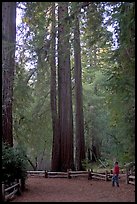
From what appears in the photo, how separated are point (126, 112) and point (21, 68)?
28.0 feet

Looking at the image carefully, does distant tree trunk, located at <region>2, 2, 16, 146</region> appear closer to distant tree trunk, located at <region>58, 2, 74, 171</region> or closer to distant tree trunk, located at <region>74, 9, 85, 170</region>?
distant tree trunk, located at <region>58, 2, 74, 171</region>

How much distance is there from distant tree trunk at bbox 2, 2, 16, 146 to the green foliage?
65.2 inches

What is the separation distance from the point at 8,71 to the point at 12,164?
4.05 meters

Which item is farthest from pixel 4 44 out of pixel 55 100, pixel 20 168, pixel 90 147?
pixel 90 147

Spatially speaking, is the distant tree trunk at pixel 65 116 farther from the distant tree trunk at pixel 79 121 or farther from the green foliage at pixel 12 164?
the green foliage at pixel 12 164

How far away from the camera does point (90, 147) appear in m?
27.9

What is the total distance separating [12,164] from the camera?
Result: 38.7 ft

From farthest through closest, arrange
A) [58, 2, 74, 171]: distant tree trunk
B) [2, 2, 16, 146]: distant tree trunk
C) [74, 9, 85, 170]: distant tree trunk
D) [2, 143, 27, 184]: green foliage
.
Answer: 1. [74, 9, 85, 170]: distant tree trunk
2. [58, 2, 74, 171]: distant tree trunk
3. [2, 2, 16, 146]: distant tree trunk
4. [2, 143, 27, 184]: green foliage

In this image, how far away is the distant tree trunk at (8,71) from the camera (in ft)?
43.8

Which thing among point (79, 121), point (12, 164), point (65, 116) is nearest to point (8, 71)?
point (12, 164)

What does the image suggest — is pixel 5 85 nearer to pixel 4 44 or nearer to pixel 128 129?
pixel 4 44

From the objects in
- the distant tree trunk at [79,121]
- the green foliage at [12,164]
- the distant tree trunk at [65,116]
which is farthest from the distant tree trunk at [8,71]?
the distant tree trunk at [79,121]

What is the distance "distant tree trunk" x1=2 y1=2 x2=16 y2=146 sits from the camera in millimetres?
13352

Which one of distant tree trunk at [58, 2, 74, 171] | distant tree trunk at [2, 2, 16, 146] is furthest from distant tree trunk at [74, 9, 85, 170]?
distant tree trunk at [2, 2, 16, 146]
